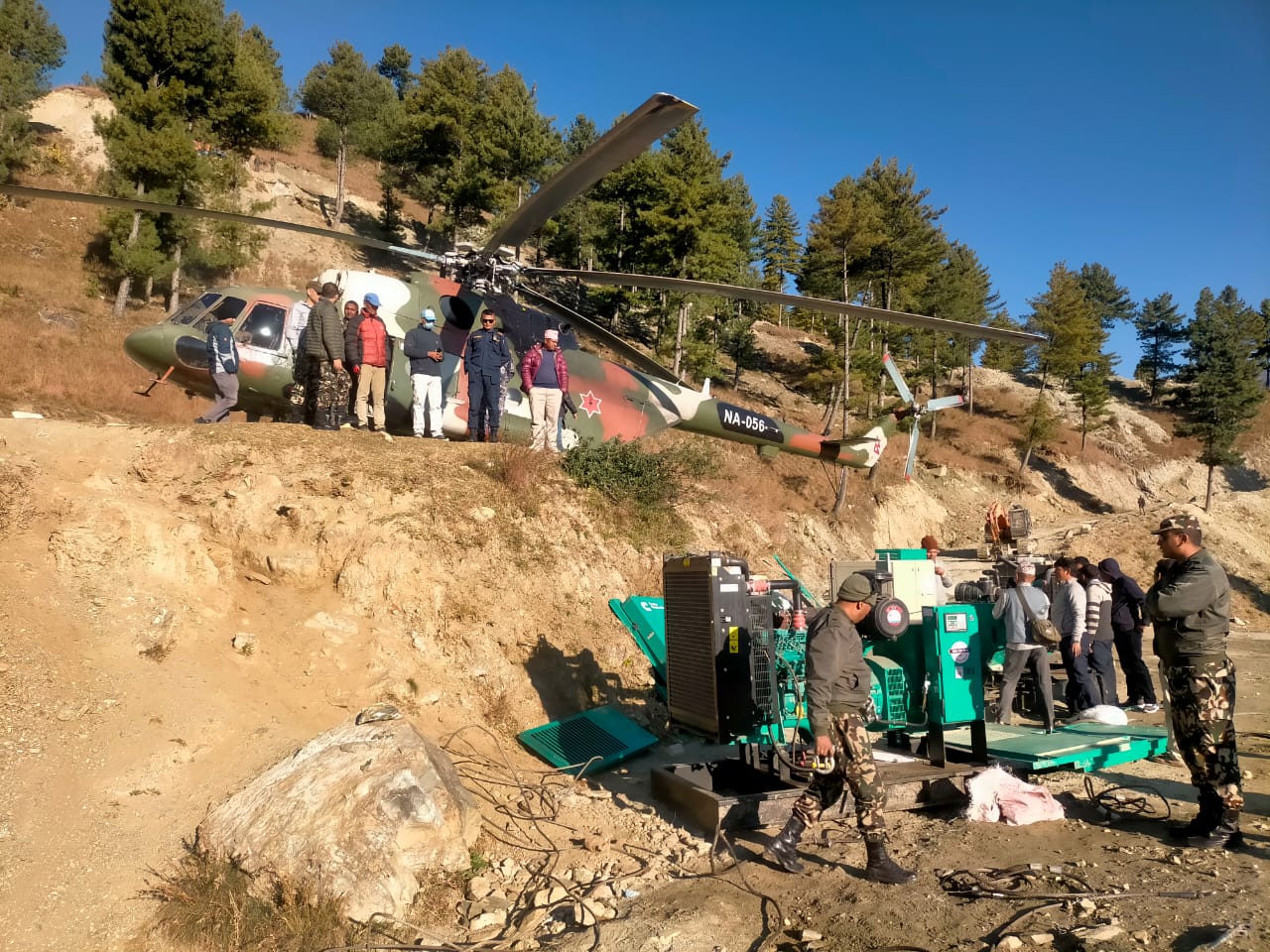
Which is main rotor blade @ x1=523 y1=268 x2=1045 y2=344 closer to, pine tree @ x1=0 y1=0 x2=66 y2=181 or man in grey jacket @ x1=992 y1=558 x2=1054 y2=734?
man in grey jacket @ x1=992 y1=558 x2=1054 y2=734

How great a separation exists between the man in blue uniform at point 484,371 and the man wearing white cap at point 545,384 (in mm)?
348

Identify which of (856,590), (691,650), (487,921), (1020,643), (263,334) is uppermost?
(263,334)

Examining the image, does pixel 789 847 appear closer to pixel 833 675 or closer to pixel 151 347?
pixel 833 675

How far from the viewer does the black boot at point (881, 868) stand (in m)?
4.55

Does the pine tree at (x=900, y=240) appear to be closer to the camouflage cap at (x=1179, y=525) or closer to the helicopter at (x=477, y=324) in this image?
the helicopter at (x=477, y=324)

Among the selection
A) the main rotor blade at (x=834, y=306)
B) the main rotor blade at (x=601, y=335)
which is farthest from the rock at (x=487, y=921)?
the main rotor blade at (x=601, y=335)

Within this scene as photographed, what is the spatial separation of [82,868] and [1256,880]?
6.85 metres

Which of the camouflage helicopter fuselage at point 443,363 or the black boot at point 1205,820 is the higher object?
the camouflage helicopter fuselage at point 443,363

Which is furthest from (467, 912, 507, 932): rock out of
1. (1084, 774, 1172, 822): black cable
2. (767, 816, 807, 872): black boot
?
(1084, 774, 1172, 822): black cable

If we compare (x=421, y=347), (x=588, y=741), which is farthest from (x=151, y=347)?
(x=588, y=741)

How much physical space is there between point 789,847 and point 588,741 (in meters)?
2.95

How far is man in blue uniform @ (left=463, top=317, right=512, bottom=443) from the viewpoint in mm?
10492

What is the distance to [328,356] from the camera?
956cm

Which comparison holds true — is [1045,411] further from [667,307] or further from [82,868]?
[82,868]
